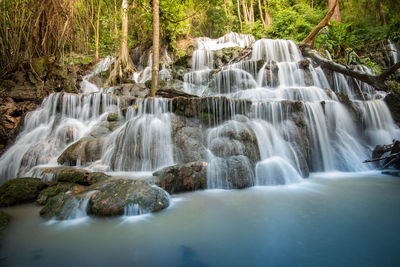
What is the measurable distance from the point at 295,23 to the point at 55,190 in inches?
703

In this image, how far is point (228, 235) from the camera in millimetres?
2354

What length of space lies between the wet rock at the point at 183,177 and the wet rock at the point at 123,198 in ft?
1.97

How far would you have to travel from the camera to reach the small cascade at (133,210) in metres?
2.96

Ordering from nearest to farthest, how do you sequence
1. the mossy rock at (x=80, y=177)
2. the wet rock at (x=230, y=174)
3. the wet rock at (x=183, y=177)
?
the wet rock at (x=183, y=177), the mossy rock at (x=80, y=177), the wet rock at (x=230, y=174)

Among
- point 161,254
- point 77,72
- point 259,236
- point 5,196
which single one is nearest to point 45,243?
point 161,254

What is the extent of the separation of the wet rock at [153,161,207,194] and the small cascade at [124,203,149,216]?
872mm

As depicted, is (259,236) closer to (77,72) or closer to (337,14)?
(77,72)

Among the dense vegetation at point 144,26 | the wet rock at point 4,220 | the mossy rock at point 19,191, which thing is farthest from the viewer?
the dense vegetation at point 144,26

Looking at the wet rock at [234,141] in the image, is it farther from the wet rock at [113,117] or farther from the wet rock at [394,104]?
the wet rock at [394,104]

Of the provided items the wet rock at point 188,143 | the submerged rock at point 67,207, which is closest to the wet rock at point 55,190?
the submerged rock at point 67,207

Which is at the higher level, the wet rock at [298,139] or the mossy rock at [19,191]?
the wet rock at [298,139]

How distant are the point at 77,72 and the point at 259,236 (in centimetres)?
1353

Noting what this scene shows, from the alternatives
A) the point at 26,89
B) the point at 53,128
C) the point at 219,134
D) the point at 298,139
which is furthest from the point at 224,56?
the point at 26,89

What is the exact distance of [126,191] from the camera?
3.18m
